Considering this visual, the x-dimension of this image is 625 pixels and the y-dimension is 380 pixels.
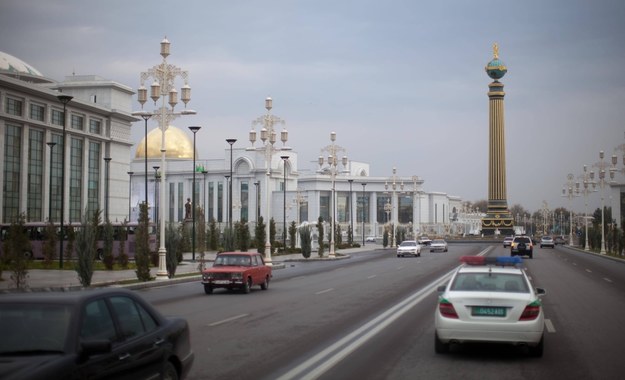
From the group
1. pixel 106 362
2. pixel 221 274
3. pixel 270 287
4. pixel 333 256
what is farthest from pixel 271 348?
pixel 333 256

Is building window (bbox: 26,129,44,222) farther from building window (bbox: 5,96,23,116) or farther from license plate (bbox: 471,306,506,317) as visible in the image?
license plate (bbox: 471,306,506,317)

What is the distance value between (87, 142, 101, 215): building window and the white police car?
284 ft

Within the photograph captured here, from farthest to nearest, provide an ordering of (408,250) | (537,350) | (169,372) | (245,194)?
(245,194), (408,250), (537,350), (169,372)

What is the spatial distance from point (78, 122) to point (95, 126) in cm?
411

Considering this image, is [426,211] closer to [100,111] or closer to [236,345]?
[100,111]

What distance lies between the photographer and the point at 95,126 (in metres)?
94.2

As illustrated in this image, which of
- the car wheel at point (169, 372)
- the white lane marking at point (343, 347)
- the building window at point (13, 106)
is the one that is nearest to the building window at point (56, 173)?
the building window at point (13, 106)

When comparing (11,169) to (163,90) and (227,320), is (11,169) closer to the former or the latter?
(163,90)

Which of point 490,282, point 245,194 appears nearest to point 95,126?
point 245,194

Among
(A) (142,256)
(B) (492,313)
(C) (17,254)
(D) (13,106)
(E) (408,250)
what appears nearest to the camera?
(B) (492,313)

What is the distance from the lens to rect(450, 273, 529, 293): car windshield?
11773mm

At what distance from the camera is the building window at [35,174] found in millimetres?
80875

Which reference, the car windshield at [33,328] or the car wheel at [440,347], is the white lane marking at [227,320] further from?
the car windshield at [33,328]

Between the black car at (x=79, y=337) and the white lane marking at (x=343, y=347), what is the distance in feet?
10.5
